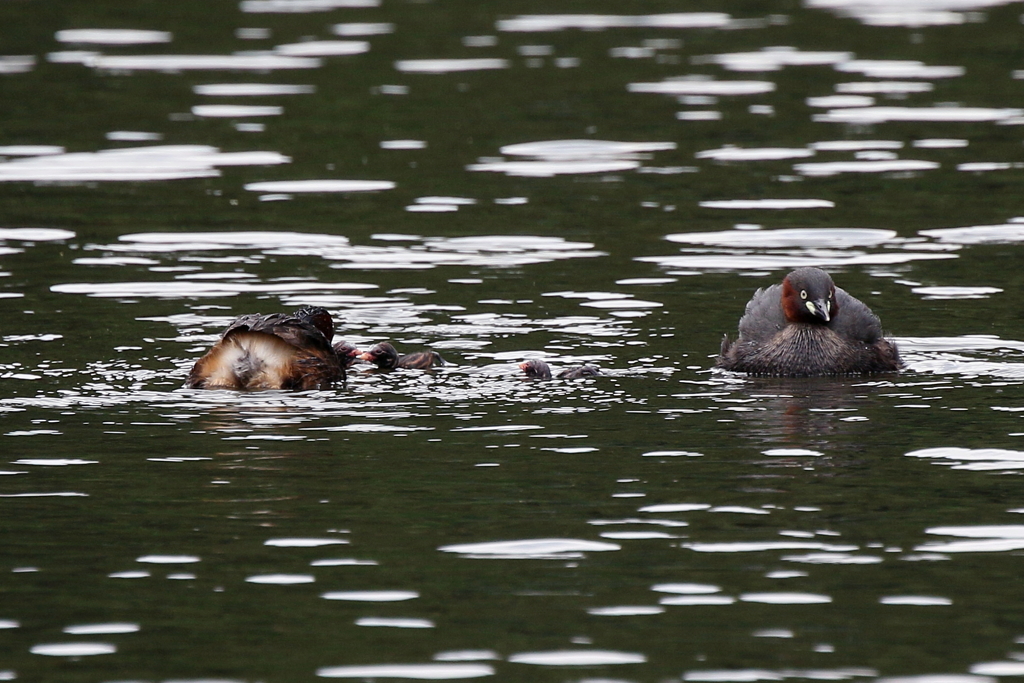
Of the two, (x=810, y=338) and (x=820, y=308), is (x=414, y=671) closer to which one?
(x=810, y=338)

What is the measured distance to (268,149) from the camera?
72.7 feet

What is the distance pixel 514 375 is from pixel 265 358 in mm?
1652

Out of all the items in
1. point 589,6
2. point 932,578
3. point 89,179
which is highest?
point 589,6

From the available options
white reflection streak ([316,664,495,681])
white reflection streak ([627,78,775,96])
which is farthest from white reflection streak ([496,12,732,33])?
white reflection streak ([316,664,495,681])

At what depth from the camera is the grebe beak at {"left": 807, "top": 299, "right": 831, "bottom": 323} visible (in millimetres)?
13547

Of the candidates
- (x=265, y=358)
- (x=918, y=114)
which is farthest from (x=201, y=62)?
→ (x=265, y=358)

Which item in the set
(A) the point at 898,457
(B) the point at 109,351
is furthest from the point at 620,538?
(B) the point at 109,351

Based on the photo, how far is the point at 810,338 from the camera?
44.5ft

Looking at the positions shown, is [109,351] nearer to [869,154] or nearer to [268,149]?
[268,149]

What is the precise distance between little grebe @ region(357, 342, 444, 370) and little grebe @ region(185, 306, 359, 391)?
537 mm

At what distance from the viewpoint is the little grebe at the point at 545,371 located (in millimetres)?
12680

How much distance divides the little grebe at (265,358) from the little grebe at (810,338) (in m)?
2.87

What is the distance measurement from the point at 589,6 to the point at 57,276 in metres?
17.8

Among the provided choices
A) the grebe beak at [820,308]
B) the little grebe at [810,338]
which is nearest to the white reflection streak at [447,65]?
the little grebe at [810,338]
